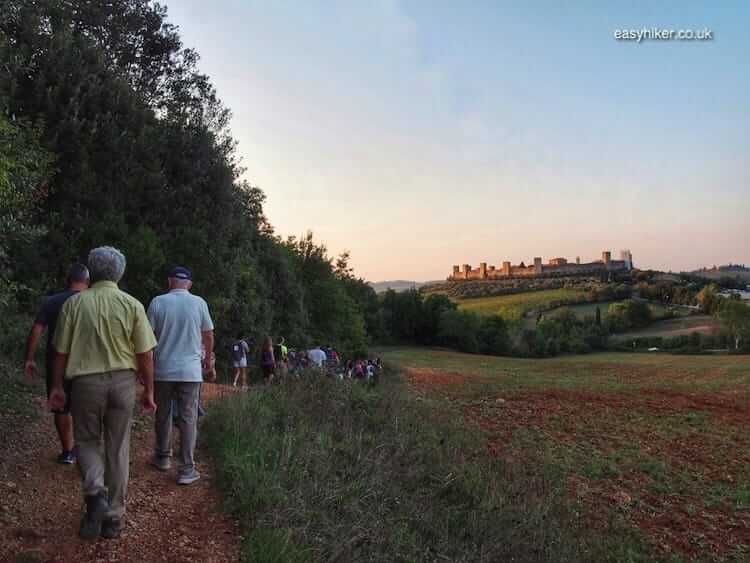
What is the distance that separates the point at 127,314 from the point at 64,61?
47.2 ft

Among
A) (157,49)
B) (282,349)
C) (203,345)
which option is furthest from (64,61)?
(203,345)

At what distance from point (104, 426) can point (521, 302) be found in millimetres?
114224

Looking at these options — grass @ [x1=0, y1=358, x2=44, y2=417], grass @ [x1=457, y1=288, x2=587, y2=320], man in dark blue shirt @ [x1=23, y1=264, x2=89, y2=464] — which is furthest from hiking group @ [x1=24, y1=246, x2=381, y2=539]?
grass @ [x1=457, y1=288, x2=587, y2=320]

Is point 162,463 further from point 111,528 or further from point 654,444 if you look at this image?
point 654,444

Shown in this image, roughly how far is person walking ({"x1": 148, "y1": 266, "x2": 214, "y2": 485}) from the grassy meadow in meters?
6.47

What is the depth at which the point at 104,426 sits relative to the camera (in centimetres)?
409

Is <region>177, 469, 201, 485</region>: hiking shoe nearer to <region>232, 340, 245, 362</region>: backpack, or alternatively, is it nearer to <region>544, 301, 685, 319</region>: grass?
<region>232, 340, 245, 362</region>: backpack

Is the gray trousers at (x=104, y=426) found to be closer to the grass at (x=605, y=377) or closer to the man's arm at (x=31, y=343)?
the man's arm at (x=31, y=343)

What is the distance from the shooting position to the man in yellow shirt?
3943 mm

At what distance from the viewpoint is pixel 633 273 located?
13288 cm

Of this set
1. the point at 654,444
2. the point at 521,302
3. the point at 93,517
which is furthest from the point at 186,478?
the point at 521,302

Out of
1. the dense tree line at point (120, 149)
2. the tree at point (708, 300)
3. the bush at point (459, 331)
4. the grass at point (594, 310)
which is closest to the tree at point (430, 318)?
the bush at point (459, 331)

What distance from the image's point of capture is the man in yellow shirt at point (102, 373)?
394 cm

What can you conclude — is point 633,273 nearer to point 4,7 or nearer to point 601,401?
point 601,401
